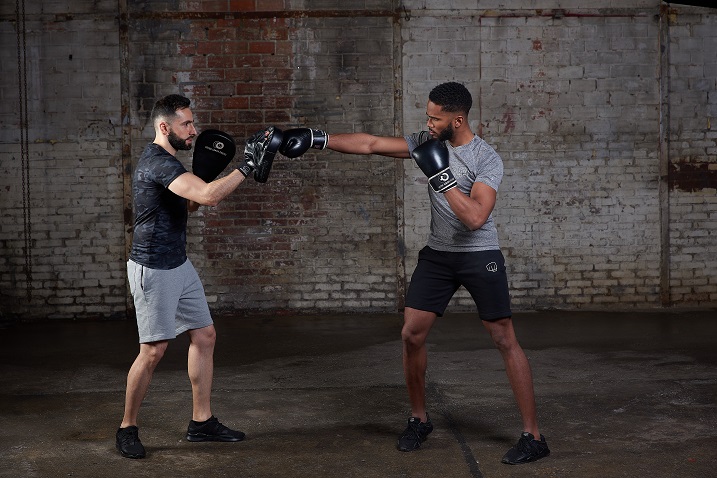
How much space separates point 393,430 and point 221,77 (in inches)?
177

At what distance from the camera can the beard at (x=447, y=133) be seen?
4.28 metres

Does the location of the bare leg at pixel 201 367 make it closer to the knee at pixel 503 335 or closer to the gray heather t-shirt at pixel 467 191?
the gray heather t-shirt at pixel 467 191

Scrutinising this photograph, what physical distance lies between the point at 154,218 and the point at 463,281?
5.08 ft

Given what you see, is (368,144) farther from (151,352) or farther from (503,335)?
(151,352)

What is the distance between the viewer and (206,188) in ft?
13.5

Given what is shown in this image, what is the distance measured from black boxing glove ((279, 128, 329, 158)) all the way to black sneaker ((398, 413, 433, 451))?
146 centimetres

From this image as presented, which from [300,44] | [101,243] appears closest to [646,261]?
[300,44]

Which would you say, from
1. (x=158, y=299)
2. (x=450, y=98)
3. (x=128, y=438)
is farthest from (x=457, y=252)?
(x=128, y=438)

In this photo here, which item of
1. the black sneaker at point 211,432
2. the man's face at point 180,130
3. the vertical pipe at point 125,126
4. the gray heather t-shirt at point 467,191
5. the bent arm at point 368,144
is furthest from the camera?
the vertical pipe at point 125,126

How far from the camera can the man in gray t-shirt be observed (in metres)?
4.07

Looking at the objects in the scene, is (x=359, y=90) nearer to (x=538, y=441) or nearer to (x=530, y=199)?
(x=530, y=199)

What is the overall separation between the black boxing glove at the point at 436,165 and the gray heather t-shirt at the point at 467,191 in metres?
0.20

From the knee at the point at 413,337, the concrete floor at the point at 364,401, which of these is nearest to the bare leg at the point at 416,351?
the knee at the point at 413,337

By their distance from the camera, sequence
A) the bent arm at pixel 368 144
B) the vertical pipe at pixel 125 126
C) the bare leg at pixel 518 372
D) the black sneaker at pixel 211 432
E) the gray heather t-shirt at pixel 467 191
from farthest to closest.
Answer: the vertical pipe at pixel 125 126, the bent arm at pixel 368 144, the black sneaker at pixel 211 432, the gray heather t-shirt at pixel 467 191, the bare leg at pixel 518 372
